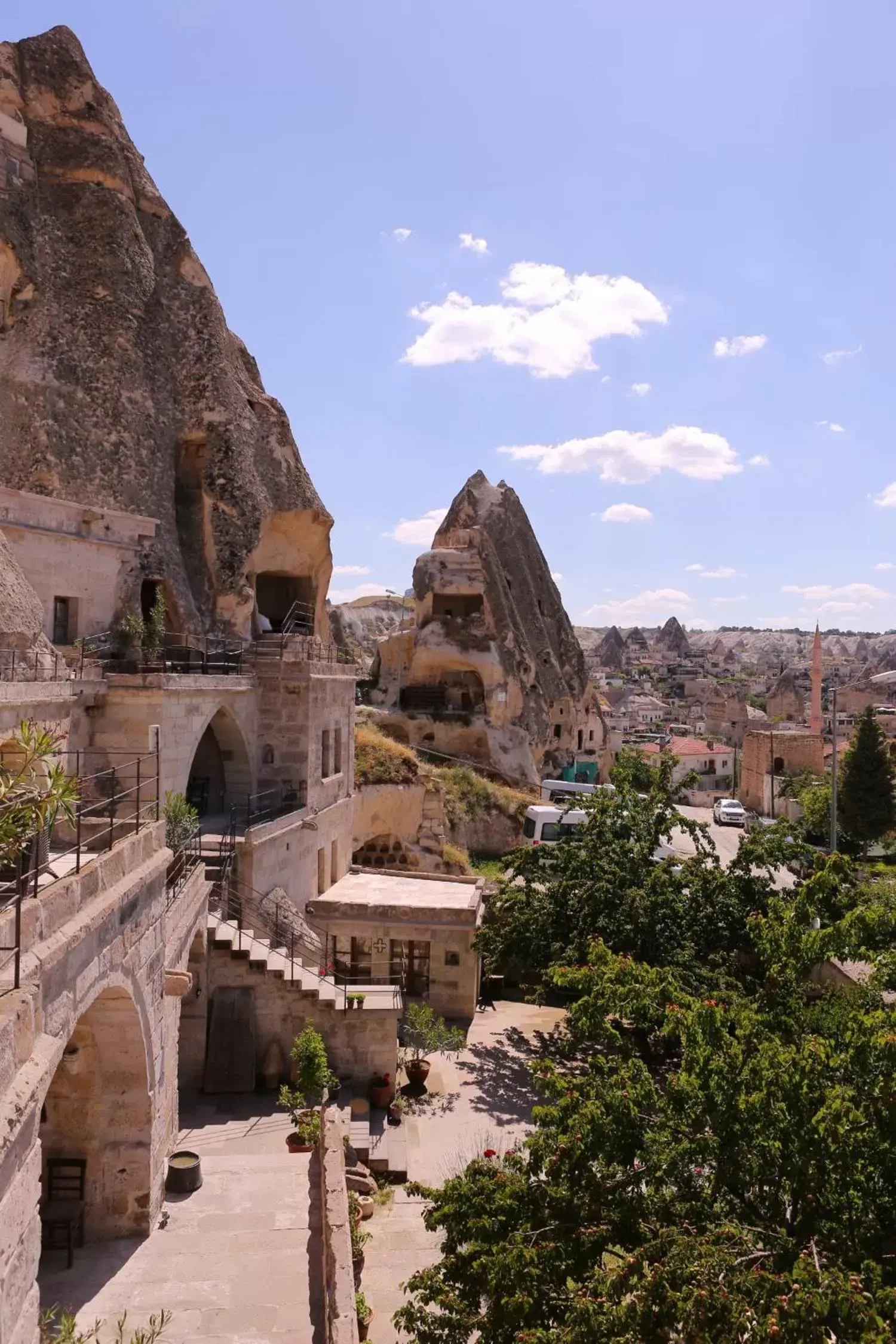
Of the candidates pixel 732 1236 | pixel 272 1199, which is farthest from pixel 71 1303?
pixel 732 1236

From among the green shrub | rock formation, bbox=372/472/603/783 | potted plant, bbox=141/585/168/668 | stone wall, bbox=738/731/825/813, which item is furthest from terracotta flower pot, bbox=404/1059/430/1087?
stone wall, bbox=738/731/825/813

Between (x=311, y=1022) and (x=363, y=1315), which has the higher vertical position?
(x=311, y=1022)

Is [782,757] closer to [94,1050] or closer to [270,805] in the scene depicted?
[270,805]

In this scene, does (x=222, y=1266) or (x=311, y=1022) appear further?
(x=311, y=1022)

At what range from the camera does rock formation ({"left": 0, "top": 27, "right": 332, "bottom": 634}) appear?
21.1m

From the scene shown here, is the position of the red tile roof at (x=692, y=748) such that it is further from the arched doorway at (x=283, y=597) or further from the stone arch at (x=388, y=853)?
the arched doorway at (x=283, y=597)

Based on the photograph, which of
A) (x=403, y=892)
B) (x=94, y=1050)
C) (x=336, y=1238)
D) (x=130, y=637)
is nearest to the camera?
(x=336, y=1238)

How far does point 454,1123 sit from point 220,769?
10.3 m

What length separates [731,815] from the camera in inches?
2014

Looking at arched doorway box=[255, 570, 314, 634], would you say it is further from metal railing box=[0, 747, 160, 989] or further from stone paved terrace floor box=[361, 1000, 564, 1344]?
stone paved terrace floor box=[361, 1000, 564, 1344]

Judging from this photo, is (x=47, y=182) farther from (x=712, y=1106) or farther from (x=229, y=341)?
(x=712, y=1106)

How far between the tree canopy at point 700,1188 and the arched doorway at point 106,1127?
133 inches

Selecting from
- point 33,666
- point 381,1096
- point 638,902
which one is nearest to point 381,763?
point 638,902

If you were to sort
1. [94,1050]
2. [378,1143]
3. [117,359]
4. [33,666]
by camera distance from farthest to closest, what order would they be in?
[117,359], [33,666], [378,1143], [94,1050]
